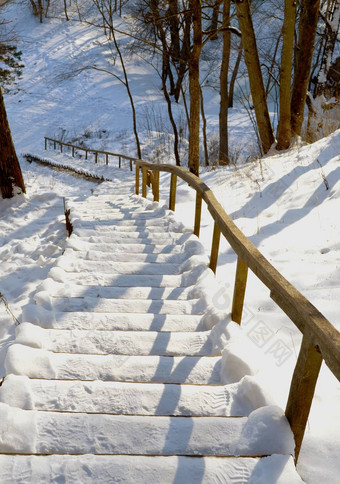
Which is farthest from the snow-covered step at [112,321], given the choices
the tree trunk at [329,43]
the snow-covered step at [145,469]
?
the tree trunk at [329,43]

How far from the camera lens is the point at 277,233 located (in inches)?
191

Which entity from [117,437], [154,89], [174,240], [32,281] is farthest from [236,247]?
[154,89]

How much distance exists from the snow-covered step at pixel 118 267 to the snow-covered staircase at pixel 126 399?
24 centimetres

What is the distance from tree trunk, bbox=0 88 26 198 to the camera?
323 inches

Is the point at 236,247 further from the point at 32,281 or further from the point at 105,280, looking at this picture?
the point at 32,281

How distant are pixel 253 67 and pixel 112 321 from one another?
7678 millimetres

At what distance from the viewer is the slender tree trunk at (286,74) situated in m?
8.34

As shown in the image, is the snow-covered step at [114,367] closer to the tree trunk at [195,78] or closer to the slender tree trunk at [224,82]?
the tree trunk at [195,78]

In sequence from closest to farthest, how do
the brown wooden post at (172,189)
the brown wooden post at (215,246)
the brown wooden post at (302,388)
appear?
the brown wooden post at (302,388) < the brown wooden post at (215,246) < the brown wooden post at (172,189)

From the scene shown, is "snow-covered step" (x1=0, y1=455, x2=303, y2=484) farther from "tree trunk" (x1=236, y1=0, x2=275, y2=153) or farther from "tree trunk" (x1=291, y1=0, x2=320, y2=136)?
"tree trunk" (x1=291, y1=0, x2=320, y2=136)

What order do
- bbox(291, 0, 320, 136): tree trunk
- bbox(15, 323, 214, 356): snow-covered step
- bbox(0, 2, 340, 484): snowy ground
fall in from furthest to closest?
bbox(291, 0, 320, 136): tree trunk, bbox(15, 323, 214, 356): snow-covered step, bbox(0, 2, 340, 484): snowy ground

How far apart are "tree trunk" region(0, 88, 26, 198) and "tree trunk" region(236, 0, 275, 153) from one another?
202 inches

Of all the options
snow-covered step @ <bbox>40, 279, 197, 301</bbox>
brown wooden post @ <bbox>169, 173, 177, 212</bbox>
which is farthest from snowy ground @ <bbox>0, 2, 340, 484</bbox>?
brown wooden post @ <bbox>169, 173, 177, 212</bbox>

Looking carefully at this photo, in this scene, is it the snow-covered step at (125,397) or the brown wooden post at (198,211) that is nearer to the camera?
the snow-covered step at (125,397)
